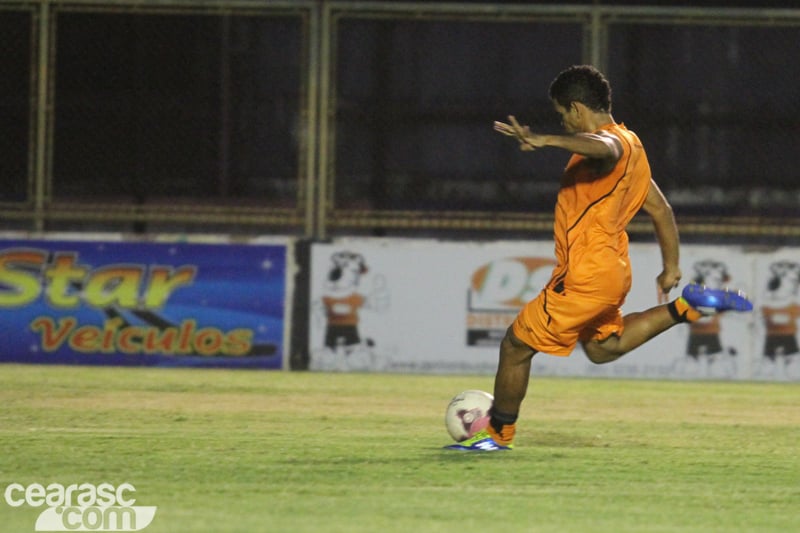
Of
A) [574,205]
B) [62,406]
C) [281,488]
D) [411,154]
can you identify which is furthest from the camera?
[411,154]

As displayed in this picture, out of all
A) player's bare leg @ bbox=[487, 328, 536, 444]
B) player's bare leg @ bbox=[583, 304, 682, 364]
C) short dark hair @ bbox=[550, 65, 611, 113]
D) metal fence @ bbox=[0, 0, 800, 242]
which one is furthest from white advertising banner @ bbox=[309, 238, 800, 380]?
short dark hair @ bbox=[550, 65, 611, 113]

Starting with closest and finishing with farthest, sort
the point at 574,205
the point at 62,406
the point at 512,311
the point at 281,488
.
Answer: the point at 281,488 → the point at 574,205 → the point at 62,406 → the point at 512,311

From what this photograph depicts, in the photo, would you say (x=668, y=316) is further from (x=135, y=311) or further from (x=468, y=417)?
(x=135, y=311)

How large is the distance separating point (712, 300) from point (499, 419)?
131 cm

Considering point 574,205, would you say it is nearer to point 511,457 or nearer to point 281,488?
point 511,457

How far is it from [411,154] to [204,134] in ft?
6.67

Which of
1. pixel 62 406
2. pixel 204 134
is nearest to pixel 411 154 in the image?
pixel 204 134

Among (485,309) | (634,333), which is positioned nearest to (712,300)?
(634,333)

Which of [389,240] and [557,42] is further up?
[557,42]

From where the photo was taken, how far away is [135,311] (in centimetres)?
1408

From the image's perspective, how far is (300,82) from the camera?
14.9m

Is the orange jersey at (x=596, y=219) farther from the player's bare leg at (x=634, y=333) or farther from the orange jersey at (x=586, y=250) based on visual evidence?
the player's bare leg at (x=634, y=333)

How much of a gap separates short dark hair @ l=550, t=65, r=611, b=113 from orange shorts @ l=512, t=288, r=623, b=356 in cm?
99

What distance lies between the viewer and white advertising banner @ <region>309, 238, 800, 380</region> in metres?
14.0
